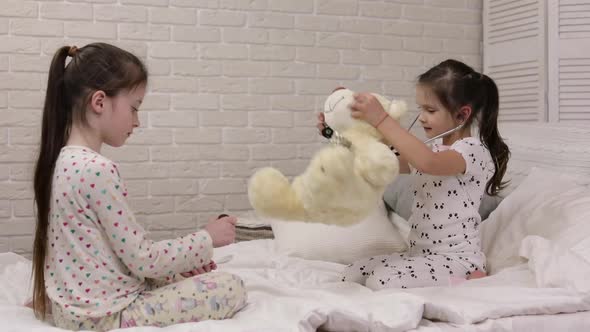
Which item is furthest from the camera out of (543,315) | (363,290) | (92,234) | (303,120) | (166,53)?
(303,120)

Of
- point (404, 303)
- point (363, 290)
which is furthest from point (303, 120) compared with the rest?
point (404, 303)

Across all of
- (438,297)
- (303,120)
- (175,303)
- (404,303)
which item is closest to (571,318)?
(438,297)

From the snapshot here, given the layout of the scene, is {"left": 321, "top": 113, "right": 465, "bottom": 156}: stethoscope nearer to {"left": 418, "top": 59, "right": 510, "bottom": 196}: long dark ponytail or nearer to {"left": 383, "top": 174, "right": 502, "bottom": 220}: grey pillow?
{"left": 418, "top": 59, "right": 510, "bottom": 196}: long dark ponytail

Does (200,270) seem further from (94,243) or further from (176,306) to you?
(94,243)

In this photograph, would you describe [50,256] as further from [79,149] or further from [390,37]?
[390,37]

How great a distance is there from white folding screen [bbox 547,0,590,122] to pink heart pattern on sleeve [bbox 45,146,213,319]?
2.04 m

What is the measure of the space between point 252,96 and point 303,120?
0.88 ft

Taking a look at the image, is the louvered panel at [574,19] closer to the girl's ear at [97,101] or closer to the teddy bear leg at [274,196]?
the teddy bear leg at [274,196]

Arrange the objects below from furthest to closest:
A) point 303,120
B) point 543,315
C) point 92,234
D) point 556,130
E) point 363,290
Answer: point 303,120
point 556,130
point 363,290
point 543,315
point 92,234

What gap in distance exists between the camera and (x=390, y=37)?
3367mm

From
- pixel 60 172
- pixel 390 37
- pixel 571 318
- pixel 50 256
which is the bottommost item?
pixel 571 318

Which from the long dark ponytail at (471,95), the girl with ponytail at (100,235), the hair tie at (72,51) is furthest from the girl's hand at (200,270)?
the long dark ponytail at (471,95)

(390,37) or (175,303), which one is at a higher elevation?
(390,37)

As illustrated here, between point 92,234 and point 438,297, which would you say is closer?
point 92,234
